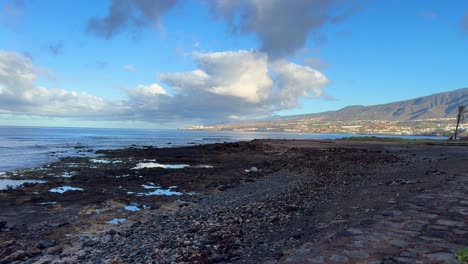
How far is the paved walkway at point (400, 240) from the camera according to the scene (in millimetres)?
4816

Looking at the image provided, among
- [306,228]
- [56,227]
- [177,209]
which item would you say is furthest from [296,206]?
[56,227]

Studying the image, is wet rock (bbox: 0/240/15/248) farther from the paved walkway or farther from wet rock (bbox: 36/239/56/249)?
the paved walkway

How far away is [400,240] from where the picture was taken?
5.50 metres

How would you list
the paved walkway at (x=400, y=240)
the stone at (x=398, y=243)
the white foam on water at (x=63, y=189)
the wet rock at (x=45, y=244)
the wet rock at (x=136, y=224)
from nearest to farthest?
the paved walkway at (x=400, y=240) → the stone at (x=398, y=243) → the wet rock at (x=45, y=244) → the wet rock at (x=136, y=224) → the white foam on water at (x=63, y=189)

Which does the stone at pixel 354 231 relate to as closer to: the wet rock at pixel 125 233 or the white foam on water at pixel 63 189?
the wet rock at pixel 125 233

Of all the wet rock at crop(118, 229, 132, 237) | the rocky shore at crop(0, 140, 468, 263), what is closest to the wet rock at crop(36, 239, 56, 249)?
the rocky shore at crop(0, 140, 468, 263)

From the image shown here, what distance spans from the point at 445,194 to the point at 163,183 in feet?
52.7

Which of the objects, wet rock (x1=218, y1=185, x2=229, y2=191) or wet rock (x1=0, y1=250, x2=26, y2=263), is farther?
wet rock (x1=218, y1=185, x2=229, y2=191)

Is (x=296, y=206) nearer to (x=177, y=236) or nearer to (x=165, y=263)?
(x=177, y=236)

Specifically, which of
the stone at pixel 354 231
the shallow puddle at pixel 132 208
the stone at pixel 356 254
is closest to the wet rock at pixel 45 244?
the shallow puddle at pixel 132 208

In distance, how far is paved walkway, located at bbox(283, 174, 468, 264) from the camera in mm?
4816

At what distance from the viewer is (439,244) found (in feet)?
17.4

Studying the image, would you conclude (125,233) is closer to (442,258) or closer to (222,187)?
Answer: (442,258)

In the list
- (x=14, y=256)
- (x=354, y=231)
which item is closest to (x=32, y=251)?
(x=14, y=256)
